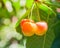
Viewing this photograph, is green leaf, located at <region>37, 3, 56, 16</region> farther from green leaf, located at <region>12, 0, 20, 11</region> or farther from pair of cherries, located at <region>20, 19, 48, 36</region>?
green leaf, located at <region>12, 0, 20, 11</region>

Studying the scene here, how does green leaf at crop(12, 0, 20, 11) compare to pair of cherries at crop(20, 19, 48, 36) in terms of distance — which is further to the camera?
green leaf at crop(12, 0, 20, 11)

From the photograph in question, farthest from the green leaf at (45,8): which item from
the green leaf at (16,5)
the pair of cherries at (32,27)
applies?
the green leaf at (16,5)

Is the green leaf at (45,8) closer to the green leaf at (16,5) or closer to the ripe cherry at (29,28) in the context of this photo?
the ripe cherry at (29,28)

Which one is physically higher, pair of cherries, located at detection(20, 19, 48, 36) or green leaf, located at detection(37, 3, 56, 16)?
green leaf, located at detection(37, 3, 56, 16)

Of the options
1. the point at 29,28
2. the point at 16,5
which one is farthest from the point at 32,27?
the point at 16,5

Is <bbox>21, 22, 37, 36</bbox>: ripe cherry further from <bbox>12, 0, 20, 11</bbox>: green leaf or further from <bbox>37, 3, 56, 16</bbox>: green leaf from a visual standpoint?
<bbox>12, 0, 20, 11</bbox>: green leaf

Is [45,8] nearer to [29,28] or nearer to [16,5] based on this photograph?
[29,28]

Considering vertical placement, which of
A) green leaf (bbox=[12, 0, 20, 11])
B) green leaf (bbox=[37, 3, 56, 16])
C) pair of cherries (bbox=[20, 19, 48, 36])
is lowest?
green leaf (bbox=[12, 0, 20, 11])

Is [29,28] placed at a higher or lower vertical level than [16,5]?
higher

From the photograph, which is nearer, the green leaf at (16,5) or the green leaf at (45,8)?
the green leaf at (45,8)

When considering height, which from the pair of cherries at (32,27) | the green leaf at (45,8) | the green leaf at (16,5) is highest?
the green leaf at (45,8)

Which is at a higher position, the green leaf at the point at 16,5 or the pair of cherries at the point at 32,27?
the pair of cherries at the point at 32,27

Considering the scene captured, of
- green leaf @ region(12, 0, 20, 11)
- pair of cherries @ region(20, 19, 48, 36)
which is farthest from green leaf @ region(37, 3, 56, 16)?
green leaf @ region(12, 0, 20, 11)
